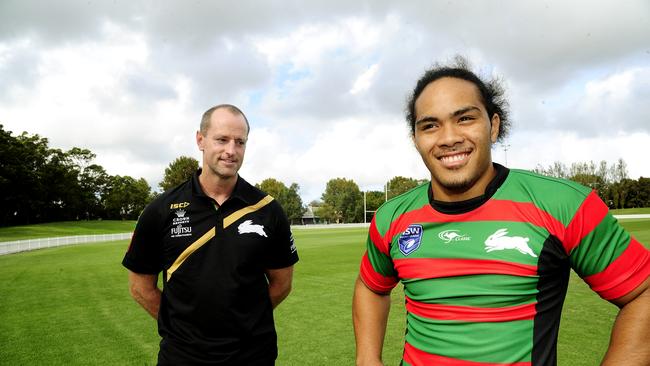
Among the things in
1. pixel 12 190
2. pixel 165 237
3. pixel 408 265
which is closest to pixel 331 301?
pixel 165 237

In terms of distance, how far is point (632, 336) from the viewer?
182 cm

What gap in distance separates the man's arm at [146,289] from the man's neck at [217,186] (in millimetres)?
987

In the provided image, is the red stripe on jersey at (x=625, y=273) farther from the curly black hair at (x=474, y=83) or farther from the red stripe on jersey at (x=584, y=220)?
the curly black hair at (x=474, y=83)

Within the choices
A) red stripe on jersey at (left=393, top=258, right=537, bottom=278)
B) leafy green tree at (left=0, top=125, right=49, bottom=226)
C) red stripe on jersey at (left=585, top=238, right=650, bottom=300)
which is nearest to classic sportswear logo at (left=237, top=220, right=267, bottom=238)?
red stripe on jersey at (left=393, top=258, right=537, bottom=278)

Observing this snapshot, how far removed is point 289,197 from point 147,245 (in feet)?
413

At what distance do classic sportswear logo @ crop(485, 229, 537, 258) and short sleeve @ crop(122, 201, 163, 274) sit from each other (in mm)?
2656

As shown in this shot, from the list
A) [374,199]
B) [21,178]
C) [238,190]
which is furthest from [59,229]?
[374,199]

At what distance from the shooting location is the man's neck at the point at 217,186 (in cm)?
373

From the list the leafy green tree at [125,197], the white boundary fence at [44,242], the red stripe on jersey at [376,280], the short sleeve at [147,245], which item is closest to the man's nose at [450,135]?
the red stripe on jersey at [376,280]

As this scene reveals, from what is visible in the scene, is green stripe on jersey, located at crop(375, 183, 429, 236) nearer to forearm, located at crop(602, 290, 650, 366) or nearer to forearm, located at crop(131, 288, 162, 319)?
forearm, located at crop(602, 290, 650, 366)

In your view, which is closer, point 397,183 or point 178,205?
point 178,205

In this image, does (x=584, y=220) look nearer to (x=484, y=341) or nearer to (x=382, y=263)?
(x=484, y=341)

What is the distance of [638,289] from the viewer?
1862mm

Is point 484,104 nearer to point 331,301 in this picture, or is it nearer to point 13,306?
point 331,301
